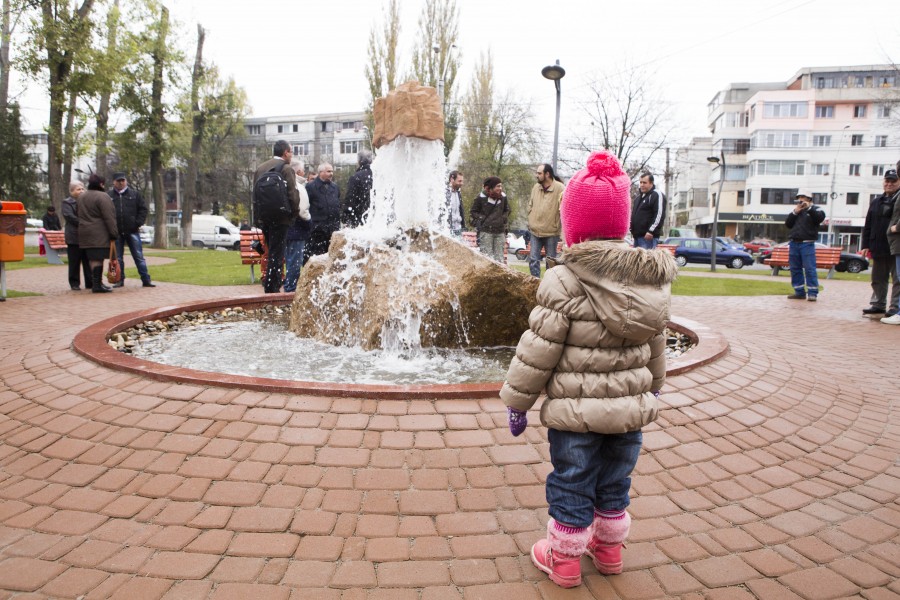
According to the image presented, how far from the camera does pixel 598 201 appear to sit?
221 centimetres

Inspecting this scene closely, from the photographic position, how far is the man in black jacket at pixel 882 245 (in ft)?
→ 26.8

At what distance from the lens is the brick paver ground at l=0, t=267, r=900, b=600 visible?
2223mm

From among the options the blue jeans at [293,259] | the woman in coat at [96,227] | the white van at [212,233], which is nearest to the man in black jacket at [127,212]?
the woman in coat at [96,227]

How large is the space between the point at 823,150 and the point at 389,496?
217 ft

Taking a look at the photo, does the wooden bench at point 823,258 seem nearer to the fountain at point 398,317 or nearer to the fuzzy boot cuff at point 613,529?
the fountain at point 398,317

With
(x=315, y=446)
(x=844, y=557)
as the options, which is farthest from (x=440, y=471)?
(x=844, y=557)

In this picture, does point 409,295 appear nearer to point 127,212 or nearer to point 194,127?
point 127,212

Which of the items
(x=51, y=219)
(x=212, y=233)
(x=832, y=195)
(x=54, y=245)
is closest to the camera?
(x=54, y=245)

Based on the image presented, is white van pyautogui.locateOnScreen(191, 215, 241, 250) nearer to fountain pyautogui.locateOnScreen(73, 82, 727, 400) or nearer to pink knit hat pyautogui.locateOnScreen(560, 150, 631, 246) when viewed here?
fountain pyautogui.locateOnScreen(73, 82, 727, 400)

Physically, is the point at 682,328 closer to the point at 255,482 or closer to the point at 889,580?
the point at 889,580

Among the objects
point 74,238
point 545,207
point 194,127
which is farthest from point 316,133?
point 545,207

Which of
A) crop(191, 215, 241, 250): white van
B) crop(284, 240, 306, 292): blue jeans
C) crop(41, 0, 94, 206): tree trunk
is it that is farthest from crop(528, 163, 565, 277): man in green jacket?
crop(191, 215, 241, 250): white van

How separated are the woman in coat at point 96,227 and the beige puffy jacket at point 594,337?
372 inches

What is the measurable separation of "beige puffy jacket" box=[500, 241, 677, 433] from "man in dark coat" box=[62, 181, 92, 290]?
393 inches
